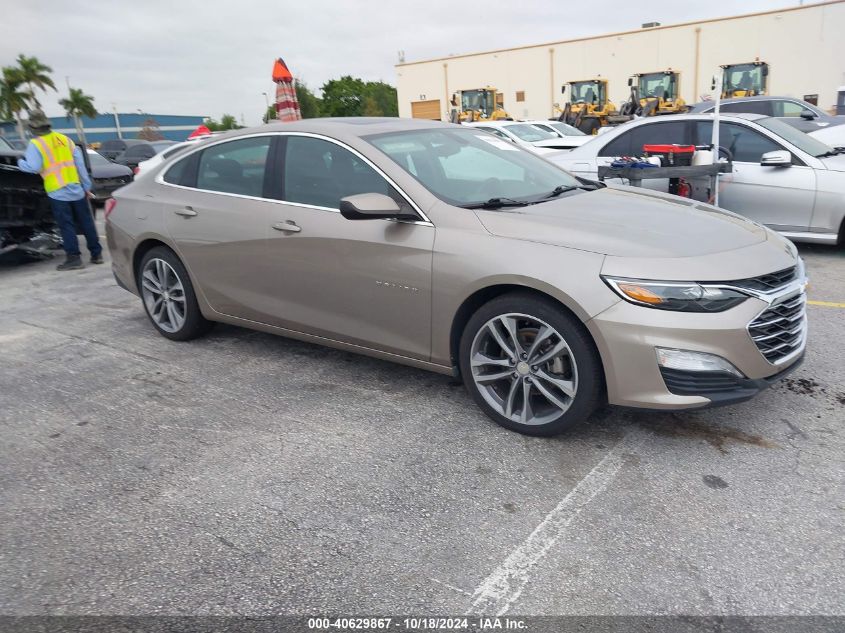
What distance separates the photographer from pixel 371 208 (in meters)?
3.57

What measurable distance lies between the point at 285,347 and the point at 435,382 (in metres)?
1.36

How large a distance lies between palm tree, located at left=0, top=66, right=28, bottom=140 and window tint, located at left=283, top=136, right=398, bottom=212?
220 feet

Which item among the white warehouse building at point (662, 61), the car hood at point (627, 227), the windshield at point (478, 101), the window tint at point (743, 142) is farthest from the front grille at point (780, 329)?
the white warehouse building at point (662, 61)

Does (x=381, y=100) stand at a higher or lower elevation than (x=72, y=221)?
higher

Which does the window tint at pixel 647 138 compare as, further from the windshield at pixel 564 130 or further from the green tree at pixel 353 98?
the green tree at pixel 353 98

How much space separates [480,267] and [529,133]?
13.5 metres

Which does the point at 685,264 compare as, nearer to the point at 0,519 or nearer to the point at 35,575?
the point at 35,575

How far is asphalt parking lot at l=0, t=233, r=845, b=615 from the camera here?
2369mm

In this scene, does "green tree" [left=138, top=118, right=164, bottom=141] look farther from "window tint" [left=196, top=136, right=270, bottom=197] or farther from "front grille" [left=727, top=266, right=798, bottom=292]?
"front grille" [left=727, top=266, right=798, bottom=292]

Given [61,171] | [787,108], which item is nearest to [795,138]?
[61,171]

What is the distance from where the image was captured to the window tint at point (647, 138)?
25.4 ft

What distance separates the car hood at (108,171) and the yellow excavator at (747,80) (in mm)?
20594

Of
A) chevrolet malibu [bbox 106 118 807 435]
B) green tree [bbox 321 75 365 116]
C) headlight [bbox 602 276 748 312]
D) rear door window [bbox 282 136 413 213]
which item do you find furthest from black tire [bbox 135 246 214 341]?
green tree [bbox 321 75 365 116]

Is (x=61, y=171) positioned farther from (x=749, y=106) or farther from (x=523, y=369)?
(x=749, y=106)
